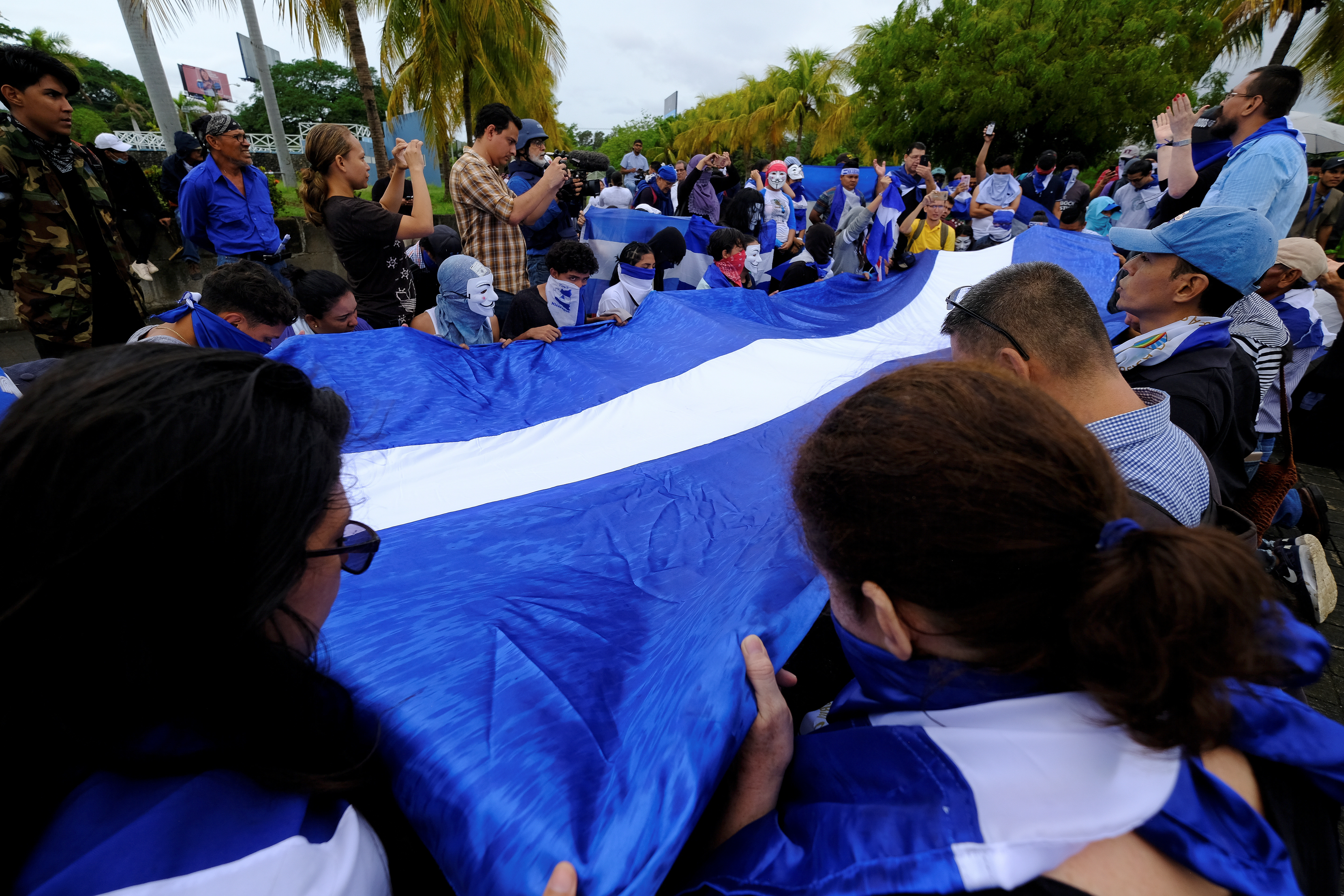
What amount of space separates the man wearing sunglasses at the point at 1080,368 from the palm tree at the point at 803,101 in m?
26.4

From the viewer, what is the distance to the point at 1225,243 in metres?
1.79

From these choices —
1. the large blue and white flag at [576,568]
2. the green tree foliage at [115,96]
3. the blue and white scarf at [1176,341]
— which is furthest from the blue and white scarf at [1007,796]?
the green tree foliage at [115,96]

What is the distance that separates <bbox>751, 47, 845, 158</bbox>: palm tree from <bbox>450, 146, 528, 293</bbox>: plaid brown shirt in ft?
81.2

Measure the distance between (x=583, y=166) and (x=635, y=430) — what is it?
14.6 feet

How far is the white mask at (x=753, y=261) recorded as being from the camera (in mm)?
5039

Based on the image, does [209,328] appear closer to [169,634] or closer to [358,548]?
[358,548]

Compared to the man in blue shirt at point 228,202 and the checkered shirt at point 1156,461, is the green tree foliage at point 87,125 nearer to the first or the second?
the man in blue shirt at point 228,202

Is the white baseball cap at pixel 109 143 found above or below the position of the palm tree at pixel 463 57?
below

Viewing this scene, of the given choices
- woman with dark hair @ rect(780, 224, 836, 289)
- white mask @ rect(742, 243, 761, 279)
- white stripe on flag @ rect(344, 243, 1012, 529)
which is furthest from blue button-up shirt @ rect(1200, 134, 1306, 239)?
white mask @ rect(742, 243, 761, 279)

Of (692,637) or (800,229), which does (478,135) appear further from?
(800,229)

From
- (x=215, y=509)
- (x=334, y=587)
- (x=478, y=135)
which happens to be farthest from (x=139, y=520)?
(x=478, y=135)

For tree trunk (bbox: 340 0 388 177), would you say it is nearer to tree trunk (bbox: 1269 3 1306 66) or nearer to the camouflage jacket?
the camouflage jacket

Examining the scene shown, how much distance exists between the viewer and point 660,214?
5.71 metres

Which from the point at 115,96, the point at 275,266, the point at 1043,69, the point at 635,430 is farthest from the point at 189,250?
the point at 115,96
